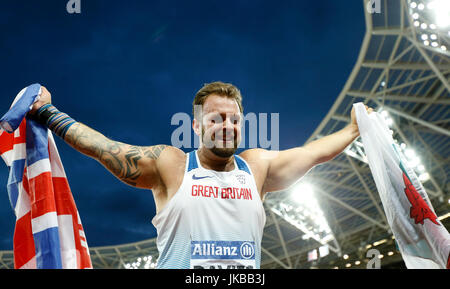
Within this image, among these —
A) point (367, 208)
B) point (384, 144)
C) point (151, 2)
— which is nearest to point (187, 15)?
point (151, 2)

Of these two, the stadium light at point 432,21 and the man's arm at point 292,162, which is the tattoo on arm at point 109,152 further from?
the stadium light at point 432,21

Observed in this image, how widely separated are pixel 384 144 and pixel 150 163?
2310 millimetres

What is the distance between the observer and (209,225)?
84.9 inches

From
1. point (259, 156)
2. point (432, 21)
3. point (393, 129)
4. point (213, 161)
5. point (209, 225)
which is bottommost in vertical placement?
point (209, 225)

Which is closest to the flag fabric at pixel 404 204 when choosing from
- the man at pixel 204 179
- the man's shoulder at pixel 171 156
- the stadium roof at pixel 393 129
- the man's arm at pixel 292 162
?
the man's arm at pixel 292 162

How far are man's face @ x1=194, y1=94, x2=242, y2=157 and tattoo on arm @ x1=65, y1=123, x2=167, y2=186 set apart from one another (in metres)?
0.47

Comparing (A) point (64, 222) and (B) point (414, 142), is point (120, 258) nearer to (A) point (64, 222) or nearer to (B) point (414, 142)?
(B) point (414, 142)

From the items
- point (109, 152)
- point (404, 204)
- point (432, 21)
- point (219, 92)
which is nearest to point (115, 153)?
point (109, 152)

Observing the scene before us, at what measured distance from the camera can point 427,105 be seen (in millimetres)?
16594

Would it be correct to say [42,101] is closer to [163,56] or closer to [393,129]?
[393,129]

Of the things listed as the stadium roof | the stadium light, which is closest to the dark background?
the stadium roof

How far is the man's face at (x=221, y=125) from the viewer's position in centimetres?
241

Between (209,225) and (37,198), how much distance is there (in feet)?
4.29

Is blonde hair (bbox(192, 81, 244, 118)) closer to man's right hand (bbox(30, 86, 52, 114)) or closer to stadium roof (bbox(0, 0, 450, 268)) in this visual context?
man's right hand (bbox(30, 86, 52, 114))
